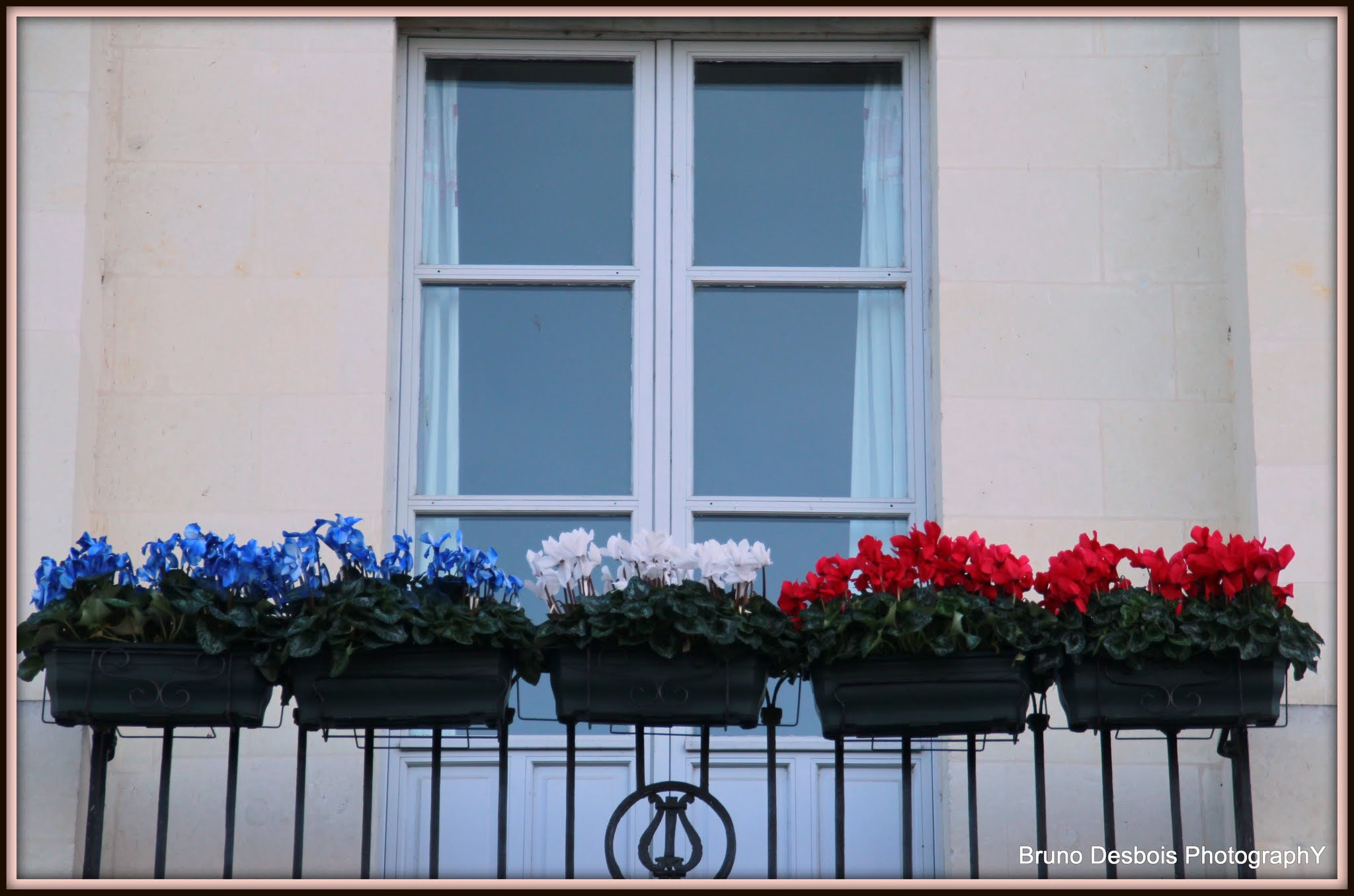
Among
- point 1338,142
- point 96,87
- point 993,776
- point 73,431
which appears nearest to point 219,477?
point 73,431

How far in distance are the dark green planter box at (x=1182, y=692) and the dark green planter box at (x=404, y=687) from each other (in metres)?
1.39

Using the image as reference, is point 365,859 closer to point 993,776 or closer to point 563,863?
point 563,863

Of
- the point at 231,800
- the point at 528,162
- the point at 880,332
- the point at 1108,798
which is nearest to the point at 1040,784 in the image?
the point at 1108,798

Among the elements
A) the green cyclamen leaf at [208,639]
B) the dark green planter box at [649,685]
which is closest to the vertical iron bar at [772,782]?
the dark green planter box at [649,685]

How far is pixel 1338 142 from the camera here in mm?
5492

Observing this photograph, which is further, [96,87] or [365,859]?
[96,87]

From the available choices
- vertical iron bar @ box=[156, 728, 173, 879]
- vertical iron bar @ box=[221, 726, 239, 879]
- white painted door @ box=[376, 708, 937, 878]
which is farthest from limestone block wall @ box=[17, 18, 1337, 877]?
vertical iron bar @ box=[221, 726, 239, 879]

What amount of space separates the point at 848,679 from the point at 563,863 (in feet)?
4.06

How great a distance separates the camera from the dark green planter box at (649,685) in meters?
4.50

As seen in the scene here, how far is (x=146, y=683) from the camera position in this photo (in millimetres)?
4453

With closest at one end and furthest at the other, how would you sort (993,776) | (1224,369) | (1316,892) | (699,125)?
1. (1316,892)
2. (993,776)
3. (1224,369)
4. (699,125)

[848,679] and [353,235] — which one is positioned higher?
[353,235]

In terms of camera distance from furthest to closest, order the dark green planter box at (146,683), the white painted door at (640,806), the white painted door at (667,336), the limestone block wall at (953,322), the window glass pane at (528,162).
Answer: the window glass pane at (528,162) → the white painted door at (667,336) → the white painted door at (640,806) → the limestone block wall at (953,322) → the dark green planter box at (146,683)

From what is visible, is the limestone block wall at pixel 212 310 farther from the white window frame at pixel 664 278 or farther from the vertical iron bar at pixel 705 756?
the vertical iron bar at pixel 705 756
